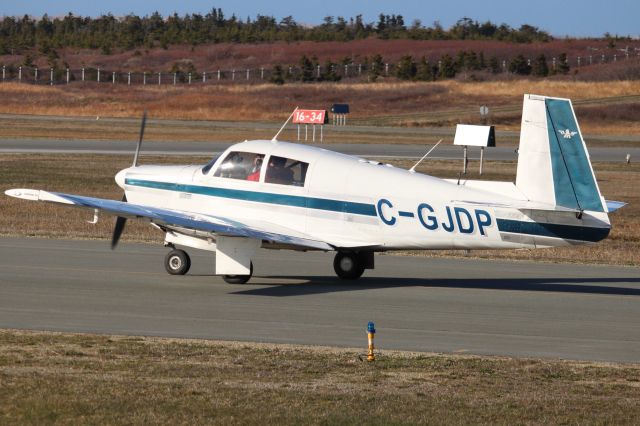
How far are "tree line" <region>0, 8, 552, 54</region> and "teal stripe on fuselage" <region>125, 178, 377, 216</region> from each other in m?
125

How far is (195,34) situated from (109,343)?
14440 cm

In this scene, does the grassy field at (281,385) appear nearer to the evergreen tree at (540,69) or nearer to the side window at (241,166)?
the side window at (241,166)

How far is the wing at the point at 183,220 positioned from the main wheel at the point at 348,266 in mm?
958

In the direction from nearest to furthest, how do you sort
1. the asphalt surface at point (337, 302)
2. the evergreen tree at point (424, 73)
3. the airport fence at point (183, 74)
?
the asphalt surface at point (337, 302) → the evergreen tree at point (424, 73) → the airport fence at point (183, 74)

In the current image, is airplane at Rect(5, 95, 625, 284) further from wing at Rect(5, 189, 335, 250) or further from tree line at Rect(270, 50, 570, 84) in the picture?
tree line at Rect(270, 50, 570, 84)

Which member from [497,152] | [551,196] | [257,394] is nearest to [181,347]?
[257,394]

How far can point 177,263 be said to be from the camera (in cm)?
1847

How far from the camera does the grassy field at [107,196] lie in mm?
23328

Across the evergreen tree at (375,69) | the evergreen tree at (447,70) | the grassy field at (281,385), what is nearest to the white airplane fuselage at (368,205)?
the grassy field at (281,385)

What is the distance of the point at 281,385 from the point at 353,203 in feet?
22.7

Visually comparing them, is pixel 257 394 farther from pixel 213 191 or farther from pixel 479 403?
pixel 213 191

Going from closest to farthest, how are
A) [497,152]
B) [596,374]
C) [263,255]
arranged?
[596,374], [263,255], [497,152]

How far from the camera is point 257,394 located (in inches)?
401

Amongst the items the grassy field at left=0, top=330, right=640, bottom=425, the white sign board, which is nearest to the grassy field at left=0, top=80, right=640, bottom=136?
the white sign board
